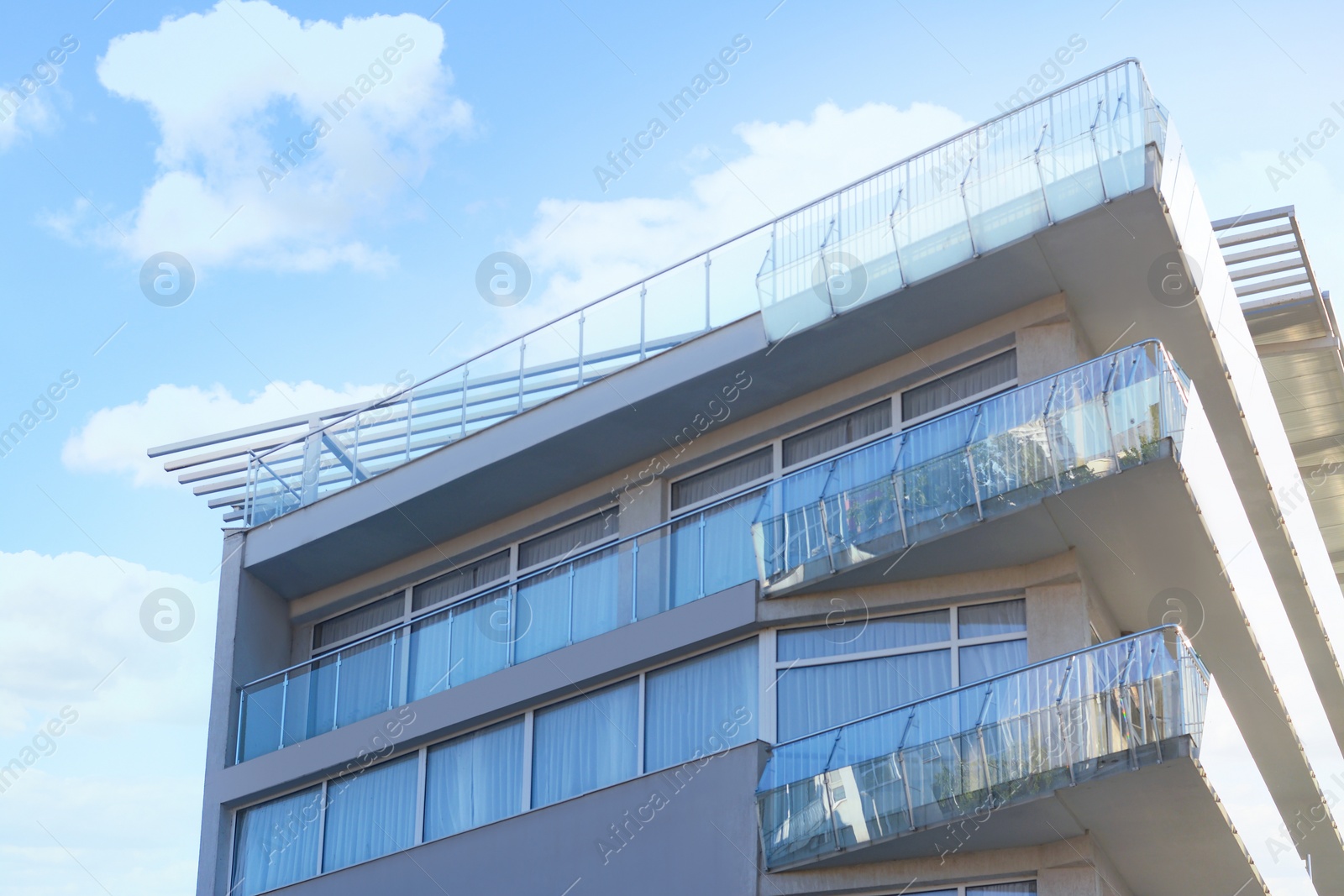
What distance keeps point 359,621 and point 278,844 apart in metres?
3.27

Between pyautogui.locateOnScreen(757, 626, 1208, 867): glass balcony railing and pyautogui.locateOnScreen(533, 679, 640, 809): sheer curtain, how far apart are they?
2.52 m

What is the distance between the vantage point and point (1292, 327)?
73.0 ft

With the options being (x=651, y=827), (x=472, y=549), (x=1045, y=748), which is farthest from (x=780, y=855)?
(x=472, y=549)

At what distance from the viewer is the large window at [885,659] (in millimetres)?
15883

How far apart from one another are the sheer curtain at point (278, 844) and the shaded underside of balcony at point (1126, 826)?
25.2ft

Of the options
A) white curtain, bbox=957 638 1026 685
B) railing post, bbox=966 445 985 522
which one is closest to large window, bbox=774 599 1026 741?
white curtain, bbox=957 638 1026 685

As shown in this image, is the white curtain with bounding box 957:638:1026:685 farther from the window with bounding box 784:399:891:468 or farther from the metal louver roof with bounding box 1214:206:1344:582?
the metal louver roof with bounding box 1214:206:1344:582

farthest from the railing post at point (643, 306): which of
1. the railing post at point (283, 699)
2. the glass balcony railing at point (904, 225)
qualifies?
the railing post at point (283, 699)

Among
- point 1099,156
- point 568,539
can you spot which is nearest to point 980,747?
point 1099,156

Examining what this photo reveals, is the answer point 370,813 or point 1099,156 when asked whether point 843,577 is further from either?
point 370,813

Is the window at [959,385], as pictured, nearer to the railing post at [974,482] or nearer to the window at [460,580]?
the railing post at [974,482]

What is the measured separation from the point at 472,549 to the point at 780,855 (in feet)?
24.1

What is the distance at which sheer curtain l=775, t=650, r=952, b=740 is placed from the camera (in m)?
16.1

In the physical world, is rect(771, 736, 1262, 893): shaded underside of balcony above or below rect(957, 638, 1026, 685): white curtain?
below
